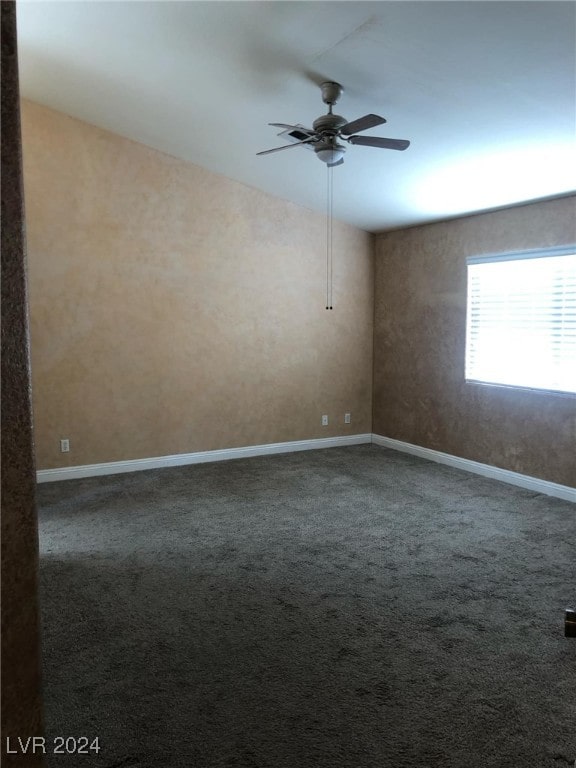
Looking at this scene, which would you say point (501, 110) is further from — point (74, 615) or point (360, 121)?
point (74, 615)

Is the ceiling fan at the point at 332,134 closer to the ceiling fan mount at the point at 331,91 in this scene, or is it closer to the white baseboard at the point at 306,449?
the ceiling fan mount at the point at 331,91

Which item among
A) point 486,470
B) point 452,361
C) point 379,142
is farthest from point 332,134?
point 486,470

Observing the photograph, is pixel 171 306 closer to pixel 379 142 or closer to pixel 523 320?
pixel 379 142

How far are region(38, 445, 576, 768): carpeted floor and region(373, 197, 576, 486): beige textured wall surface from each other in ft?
1.93

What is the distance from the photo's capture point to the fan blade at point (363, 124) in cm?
293

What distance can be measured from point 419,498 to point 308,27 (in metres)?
3.47

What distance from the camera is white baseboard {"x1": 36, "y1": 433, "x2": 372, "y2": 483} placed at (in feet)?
16.6

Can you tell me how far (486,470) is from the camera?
5.20 m

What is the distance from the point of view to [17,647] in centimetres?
88

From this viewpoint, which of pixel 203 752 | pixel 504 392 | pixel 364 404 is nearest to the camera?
pixel 203 752

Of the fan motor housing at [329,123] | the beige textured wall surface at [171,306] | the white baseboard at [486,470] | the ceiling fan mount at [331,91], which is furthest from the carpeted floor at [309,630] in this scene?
the ceiling fan mount at [331,91]

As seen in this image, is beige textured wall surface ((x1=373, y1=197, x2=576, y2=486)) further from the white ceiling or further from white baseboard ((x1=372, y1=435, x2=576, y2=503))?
the white ceiling

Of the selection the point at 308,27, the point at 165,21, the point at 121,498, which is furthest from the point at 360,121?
the point at 121,498

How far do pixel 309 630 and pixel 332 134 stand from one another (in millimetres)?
2809
